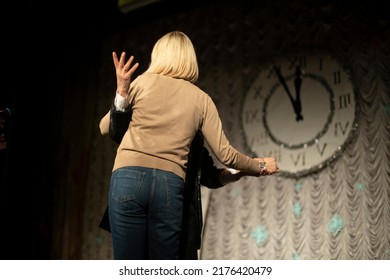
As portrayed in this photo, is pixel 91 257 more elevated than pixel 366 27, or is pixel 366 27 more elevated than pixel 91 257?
pixel 366 27

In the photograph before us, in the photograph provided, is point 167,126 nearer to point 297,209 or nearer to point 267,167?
point 267,167

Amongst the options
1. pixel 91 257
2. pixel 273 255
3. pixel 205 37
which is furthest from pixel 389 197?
pixel 91 257

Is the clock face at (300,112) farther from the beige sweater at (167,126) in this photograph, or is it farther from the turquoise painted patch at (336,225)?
the beige sweater at (167,126)

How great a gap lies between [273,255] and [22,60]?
222cm

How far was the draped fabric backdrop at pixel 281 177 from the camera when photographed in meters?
2.84

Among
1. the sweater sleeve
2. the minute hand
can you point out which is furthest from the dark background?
the sweater sleeve

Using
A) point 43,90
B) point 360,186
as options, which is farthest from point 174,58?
point 43,90

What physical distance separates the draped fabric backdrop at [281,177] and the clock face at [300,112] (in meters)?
0.06

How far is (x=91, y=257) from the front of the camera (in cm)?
374

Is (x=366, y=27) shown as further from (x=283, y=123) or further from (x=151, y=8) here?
(x=151, y=8)

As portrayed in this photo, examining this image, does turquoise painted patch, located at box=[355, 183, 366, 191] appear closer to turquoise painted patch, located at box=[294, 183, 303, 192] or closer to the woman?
turquoise painted patch, located at box=[294, 183, 303, 192]

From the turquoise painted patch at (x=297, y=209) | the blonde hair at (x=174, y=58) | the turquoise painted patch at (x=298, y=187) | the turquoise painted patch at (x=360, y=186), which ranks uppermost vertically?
the blonde hair at (x=174, y=58)

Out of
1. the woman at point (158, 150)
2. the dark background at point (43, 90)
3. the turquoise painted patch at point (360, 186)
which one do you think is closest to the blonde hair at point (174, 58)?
the woman at point (158, 150)

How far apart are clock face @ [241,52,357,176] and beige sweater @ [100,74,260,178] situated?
5.35 feet
